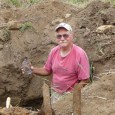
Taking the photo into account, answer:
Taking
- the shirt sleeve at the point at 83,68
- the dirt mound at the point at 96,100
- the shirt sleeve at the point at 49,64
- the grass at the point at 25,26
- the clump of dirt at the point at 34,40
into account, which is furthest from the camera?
the grass at the point at 25,26

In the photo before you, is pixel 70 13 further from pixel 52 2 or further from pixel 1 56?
pixel 1 56

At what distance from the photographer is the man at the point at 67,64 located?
4641mm

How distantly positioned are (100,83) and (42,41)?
2480 millimetres

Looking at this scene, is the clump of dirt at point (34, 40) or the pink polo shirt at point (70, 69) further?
the clump of dirt at point (34, 40)

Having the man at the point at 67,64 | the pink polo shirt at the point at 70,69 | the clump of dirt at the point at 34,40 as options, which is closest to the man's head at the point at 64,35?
the man at the point at 67,64

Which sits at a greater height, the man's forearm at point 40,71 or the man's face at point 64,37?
the man's face at point 64,37

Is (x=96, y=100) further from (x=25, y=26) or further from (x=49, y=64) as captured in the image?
(x=25, y=26)

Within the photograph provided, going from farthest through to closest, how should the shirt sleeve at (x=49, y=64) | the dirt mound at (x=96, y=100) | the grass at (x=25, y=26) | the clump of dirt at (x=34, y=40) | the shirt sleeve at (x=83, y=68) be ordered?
the grass at (x=25, y=26) < the clump of dirt at (x=34, y=40) < the shirt sleeve at (x=49, y=64) < the shirt sleeve at (x=83, y=68) < the dirt mound at (x=96, y=100)

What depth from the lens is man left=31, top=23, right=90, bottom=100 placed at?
15.2 feet

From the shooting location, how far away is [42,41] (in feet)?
19.5

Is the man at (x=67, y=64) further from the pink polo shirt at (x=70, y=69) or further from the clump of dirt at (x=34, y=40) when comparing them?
the clump of dirt at (x=34, y=40)

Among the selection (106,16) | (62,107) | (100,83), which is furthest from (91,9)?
(62,107)

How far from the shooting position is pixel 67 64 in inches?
185

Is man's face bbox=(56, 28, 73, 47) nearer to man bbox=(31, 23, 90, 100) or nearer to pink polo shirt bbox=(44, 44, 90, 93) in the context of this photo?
man bbox=(31, 23, 90, 100)
